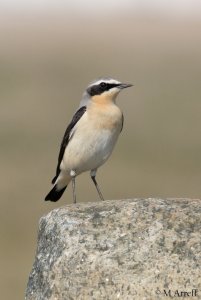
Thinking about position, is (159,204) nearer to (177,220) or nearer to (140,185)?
(177,220)

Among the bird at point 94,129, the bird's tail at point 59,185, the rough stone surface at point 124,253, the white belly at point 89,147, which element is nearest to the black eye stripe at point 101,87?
the bird at point 94,129

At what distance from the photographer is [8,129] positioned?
28.8 metres

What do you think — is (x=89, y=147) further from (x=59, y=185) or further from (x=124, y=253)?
(x=124, y=253)

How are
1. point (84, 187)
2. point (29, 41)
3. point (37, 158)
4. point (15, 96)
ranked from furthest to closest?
point (29, 41), point (15, 96), point (37, 158), point (84, 187)

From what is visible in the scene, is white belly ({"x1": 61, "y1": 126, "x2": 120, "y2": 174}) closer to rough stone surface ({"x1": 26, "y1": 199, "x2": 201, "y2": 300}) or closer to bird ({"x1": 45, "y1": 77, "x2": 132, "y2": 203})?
bird ({"x1": 45, "y1": 77, "x2": 132, "y2": 203})

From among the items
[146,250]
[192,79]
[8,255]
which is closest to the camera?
[146,250]

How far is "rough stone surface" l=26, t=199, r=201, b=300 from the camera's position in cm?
693

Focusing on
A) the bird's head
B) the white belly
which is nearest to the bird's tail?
the white belly

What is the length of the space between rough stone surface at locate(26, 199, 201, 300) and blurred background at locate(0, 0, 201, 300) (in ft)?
25.8

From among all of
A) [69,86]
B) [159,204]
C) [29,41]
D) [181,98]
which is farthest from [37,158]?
[29,41]

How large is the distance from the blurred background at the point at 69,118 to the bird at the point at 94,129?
4767 millimetres

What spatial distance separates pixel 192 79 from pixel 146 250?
3210 centimetres

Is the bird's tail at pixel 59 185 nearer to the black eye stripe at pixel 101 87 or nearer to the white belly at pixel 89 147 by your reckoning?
the white belly at pixel 89 147

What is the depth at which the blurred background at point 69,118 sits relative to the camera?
771 inches
